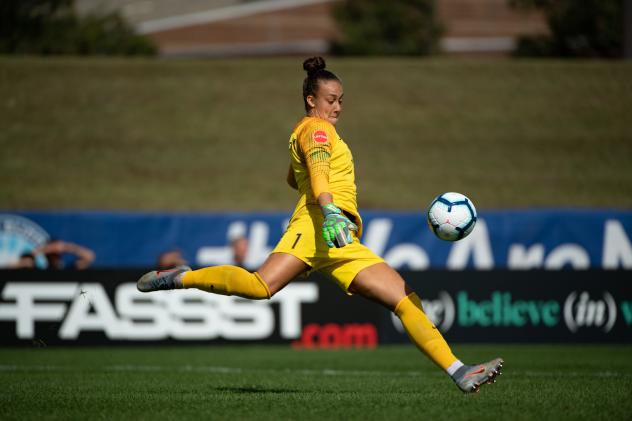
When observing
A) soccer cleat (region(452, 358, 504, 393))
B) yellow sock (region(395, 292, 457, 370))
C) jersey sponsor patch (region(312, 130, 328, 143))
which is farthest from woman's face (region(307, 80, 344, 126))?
soccer cleat (region(452, 358, 504, 393))

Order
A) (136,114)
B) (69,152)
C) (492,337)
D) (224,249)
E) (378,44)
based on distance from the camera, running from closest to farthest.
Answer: (492,337) → (224,249) → (69,152) → (136,114) → (378,44)

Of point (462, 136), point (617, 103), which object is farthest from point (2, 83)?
point (617, 103)

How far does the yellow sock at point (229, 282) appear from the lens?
714 cm

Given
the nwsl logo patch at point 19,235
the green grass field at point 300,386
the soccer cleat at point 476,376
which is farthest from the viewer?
the nwsl logo patch at point 19,235

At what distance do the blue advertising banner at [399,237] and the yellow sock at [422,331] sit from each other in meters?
13.7

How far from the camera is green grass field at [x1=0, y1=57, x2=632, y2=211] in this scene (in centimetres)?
2747

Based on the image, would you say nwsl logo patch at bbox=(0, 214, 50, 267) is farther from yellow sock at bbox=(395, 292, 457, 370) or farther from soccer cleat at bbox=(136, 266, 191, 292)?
yellow sock at bbox=(395, 292, 457, 370)

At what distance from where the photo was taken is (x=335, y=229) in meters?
6.75

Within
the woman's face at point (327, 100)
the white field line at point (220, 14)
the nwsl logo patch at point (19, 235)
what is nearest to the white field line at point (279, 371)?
the woman's face at point (327, 100)

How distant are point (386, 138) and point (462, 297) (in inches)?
581

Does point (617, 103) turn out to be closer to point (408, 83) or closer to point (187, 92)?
point (408, 83)

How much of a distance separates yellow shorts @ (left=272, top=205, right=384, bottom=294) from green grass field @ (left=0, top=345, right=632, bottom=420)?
937mm

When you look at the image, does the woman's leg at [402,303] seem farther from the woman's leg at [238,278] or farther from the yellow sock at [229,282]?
the yellow sock at [229,282]

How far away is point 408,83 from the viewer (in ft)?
108
